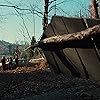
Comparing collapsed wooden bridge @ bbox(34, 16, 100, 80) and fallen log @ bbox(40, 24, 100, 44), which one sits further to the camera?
collapsed wooden bridge @ bbox(34, 16, 100, 80)

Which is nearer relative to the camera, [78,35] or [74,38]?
[78,35]

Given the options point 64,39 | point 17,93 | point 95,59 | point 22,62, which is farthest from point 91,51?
point 22,62

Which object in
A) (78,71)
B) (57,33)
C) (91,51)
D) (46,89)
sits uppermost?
(57,33)

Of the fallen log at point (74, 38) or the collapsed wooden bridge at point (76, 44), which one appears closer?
the fallen log at point (74, 38)

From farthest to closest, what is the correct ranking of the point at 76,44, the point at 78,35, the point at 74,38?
the point at 76,44, the point at 74,38, the point at 78,35

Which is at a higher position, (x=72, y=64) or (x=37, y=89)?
(x=72, y=64)

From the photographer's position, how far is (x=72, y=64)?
4.68 meters

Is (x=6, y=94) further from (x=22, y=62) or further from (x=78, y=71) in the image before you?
(x=22, y=62)

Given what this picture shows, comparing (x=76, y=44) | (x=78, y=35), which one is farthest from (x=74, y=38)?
(x=76, y=44)

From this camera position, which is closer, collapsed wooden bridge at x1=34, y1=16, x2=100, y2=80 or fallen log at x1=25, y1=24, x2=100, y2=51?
fallen log at x1=25, y1=24, x2=100, y2=51

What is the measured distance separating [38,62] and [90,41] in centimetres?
1508

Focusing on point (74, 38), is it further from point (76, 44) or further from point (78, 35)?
point (76, 44)

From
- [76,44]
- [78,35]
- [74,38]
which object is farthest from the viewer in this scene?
[76,44]

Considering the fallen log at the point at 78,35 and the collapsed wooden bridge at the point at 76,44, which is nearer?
the fallen log at the point at 78,35
